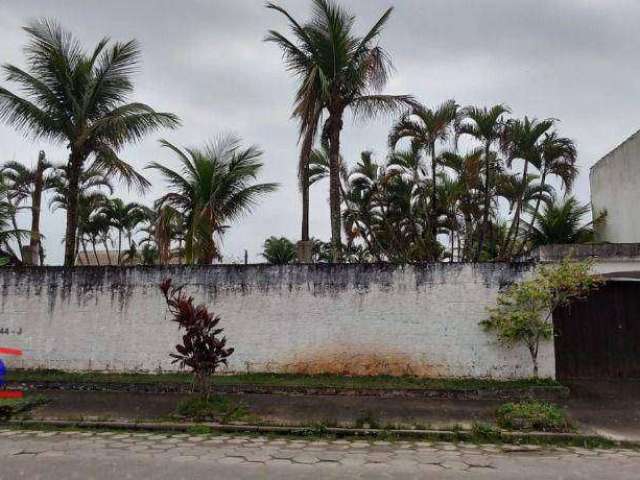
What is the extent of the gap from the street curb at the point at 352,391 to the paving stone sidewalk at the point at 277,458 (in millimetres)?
2195

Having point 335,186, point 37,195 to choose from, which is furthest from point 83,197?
point 335,186

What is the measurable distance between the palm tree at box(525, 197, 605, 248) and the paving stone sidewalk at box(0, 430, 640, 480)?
8919 millimetres

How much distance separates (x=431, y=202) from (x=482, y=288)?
695 cm

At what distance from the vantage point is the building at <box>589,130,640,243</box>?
12.7m

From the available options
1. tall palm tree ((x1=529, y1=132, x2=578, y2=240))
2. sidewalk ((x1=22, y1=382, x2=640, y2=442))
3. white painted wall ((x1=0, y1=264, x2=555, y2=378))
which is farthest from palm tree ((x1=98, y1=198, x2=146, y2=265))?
tall palm tree ((x1=529, y1=132, x2=578, y2=240))

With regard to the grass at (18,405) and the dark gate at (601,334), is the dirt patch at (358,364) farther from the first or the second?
the grass at (18,405)

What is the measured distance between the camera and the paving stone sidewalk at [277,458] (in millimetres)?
5363

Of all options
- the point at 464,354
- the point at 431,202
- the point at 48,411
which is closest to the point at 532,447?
the point at 464,354

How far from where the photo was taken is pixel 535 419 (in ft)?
22.9

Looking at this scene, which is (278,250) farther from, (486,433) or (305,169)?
(486,433)

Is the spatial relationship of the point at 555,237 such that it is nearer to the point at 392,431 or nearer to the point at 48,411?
the point at 392,431

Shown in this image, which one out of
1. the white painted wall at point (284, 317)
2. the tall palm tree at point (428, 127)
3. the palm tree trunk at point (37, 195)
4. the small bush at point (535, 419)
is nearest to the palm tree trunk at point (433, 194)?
the tall palm tree at point (428, 127)

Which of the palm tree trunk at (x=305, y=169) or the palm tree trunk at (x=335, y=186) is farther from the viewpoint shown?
the palm tree trunk at (x=335, y=186)

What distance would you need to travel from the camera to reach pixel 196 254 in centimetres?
1219
